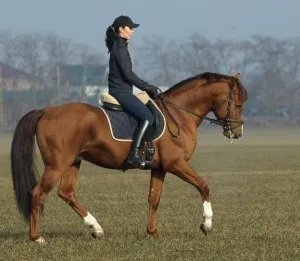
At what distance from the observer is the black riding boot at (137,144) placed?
12.7 m

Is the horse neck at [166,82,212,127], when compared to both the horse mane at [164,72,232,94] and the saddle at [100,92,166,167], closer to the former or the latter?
the horse mane at [164,72,232,94]

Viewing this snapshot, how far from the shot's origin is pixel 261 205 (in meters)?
17.8

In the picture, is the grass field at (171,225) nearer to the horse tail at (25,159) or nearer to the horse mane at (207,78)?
the horse tail at (25,159)

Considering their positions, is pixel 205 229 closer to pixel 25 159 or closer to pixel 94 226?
pixel 94 226

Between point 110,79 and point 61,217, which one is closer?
point 110,79

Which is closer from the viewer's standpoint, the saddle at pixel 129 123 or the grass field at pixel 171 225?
the grass field at pixel 171 225

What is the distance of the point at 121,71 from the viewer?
42.1 feet

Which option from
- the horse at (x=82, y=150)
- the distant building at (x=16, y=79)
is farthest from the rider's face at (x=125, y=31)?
the distant building at (x=16, y=79)

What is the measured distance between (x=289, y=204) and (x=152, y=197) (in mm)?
5098

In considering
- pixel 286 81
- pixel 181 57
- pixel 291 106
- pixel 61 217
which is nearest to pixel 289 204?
pixel 61 217

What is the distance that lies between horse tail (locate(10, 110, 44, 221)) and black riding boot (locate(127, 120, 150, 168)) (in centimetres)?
125

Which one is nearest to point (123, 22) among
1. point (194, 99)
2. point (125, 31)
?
point (125, 31)

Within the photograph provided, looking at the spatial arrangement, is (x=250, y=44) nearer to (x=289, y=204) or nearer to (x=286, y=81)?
(x=286, y=81)

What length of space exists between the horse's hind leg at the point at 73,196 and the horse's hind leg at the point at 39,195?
1.86 feet
